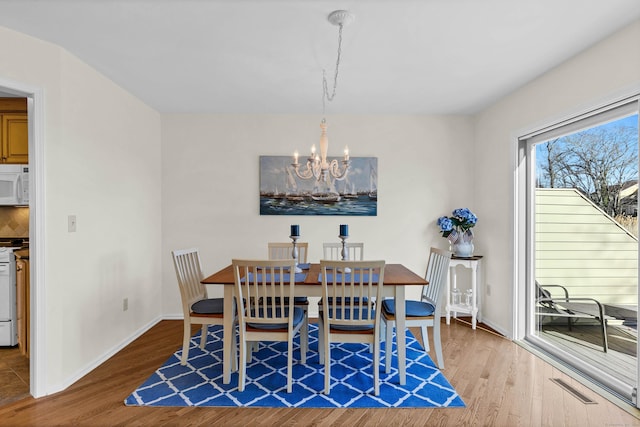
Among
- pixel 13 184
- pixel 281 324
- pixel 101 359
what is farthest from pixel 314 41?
pixel 13 184

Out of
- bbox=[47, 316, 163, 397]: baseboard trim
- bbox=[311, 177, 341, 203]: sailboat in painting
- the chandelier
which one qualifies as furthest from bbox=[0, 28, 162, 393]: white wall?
bbox=[311, 177, 341, 203]: sailboat in painting

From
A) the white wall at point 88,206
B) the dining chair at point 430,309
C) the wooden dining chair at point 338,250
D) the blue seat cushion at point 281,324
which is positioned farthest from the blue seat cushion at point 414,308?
the white wall at point 88,206

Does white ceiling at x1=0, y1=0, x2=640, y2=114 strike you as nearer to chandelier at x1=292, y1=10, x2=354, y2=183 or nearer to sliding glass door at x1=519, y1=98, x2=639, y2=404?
chandelier at x1=292, y1=10, x2=354, y2=183

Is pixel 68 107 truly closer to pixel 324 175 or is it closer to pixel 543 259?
pixel 324 175

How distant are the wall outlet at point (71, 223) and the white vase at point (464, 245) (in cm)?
375

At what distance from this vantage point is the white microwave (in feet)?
11.5

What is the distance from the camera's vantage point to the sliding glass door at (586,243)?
101 inches

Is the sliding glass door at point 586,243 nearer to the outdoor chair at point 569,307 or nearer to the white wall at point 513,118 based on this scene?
the outdoor chair at point 569,307

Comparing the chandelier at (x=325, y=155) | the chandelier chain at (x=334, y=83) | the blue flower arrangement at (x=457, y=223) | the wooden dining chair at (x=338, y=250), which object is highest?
the chandelier chain at (x=334, y=83)

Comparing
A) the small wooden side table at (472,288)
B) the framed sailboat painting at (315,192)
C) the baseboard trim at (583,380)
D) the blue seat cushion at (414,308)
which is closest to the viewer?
the baseboard trim at (583,380)

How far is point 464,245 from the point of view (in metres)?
4.03

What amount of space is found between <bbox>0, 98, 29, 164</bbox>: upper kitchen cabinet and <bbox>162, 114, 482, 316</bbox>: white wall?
134 centimetres

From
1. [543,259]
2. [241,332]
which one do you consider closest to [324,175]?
[241,332]

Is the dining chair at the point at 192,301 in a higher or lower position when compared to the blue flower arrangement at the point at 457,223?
lower
